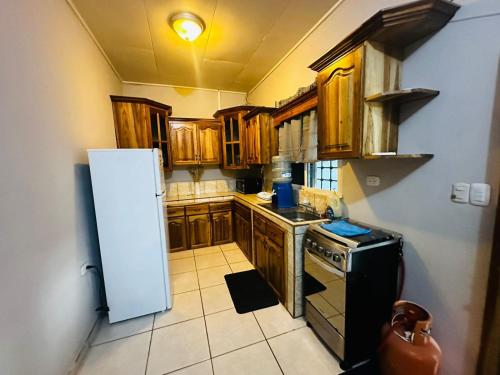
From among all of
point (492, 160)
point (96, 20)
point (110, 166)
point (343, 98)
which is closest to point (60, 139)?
point (110, 166)

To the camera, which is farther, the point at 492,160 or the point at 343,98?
the point at 343,98

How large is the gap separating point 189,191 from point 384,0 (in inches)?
146

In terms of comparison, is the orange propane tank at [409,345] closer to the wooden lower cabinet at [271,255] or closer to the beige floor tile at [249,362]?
the beige floor tile at [249,362]

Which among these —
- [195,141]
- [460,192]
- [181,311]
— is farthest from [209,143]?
[460,192]

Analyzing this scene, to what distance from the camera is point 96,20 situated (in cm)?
202

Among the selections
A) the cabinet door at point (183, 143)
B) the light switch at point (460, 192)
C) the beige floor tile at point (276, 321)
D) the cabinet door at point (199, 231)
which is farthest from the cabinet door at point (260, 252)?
the cabinet door at point (183, 143)

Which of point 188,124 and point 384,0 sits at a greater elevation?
point 384,0

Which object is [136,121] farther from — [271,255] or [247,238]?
[271,255]

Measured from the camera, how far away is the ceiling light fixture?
77.4 inches

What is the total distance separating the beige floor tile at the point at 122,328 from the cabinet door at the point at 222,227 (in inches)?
68.1

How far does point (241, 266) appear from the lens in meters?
2.92

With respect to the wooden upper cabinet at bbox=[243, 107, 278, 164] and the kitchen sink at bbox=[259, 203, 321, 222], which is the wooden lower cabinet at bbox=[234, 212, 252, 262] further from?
the wooden upper cabinet at bbox=[243, 107, 278, 164]

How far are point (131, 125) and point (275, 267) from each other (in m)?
2.87

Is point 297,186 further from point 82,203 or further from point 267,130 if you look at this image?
point 82,203
